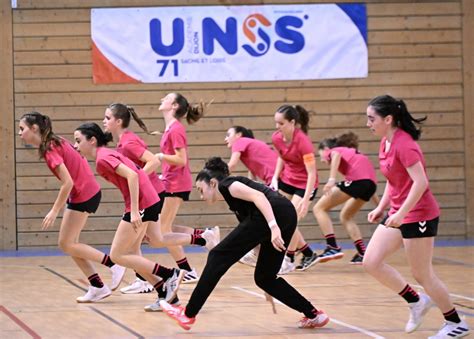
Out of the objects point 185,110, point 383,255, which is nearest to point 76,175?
point 185,110

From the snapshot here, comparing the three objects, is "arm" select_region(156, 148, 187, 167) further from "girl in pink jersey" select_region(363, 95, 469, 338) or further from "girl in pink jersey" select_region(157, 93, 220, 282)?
"girl in pink jersey" select_region(363, 95, 469, 338)

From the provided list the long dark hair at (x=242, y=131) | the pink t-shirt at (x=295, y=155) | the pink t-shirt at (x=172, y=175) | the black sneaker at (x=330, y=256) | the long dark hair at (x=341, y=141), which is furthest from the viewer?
the long dark hair at (x=341, y=141)

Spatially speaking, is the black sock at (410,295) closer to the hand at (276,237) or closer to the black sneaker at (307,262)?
the hand at (276,237)

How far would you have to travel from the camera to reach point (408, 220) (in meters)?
6.04

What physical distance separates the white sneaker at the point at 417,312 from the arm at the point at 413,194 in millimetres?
664

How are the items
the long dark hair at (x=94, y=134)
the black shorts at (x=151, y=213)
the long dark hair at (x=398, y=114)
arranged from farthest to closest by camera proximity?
the long dark hair at (x=94, y=134) → the black shorts at (x=151, y=213) → the long dark hair at (x=398, y=114)

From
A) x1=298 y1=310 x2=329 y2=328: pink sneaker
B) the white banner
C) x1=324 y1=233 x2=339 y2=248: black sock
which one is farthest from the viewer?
the white banner

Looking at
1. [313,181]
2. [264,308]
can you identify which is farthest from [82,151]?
[313,181]

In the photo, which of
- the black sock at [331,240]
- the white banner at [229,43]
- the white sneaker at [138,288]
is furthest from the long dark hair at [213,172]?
the white banner at [229,43]

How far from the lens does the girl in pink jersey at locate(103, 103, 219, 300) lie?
320 inches

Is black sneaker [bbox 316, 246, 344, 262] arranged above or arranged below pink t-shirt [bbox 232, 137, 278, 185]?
below

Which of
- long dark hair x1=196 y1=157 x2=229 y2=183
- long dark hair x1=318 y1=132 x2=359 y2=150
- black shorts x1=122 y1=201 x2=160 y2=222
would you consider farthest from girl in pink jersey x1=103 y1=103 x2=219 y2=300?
long dark hair x1=318 y1=132 x2=359 y2=150

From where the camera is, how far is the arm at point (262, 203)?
612 centimetres

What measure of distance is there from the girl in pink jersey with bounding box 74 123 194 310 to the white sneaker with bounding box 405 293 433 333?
1.82m
